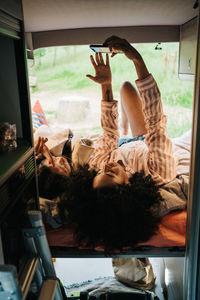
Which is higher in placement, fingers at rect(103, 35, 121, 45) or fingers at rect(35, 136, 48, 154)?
fingers at rect(103, 35, 121, 45)

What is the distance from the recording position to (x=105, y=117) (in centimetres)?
168

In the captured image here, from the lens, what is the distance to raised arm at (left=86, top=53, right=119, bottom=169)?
1.55 metres

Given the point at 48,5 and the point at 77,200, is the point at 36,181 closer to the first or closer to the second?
A: the point at 77,200

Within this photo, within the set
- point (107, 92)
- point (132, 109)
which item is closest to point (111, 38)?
point (107, 92)

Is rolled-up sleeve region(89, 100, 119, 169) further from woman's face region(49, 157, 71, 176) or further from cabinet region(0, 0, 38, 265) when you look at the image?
cabinet region(0, 0, 38, 265)

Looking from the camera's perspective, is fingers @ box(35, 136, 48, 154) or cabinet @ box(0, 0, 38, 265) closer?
cabinet @ box(0, 0, 38, 265)

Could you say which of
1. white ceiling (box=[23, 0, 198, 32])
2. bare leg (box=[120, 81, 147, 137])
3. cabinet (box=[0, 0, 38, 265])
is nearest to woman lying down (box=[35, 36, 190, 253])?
bare leg (box=[120, 81, 147, 137])

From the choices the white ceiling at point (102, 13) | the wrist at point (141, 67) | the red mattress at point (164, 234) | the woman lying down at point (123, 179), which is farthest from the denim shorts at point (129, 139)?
the white ceiling at point (102, 13)

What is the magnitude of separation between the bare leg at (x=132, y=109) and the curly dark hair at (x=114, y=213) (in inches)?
13.5

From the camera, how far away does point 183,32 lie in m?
1.54

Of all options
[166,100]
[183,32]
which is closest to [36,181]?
[166,100]

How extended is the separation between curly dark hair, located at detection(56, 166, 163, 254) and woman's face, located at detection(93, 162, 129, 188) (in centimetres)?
3

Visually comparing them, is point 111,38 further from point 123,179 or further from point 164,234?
point 164,234

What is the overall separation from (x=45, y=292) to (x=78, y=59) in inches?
51.5
